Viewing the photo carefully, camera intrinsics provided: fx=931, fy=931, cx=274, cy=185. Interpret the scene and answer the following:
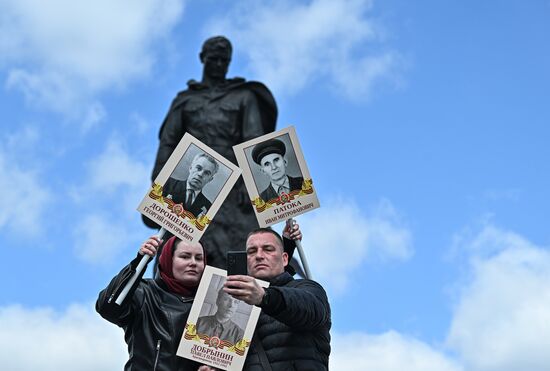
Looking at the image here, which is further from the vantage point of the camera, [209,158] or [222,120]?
[222,120]

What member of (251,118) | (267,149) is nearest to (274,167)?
(267,149)

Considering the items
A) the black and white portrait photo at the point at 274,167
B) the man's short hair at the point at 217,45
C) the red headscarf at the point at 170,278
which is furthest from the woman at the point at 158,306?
the man's short hair at the point at 217,45

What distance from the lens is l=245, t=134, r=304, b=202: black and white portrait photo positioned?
5684 mm

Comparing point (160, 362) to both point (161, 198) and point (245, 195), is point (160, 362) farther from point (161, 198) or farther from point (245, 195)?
point (245, 195)

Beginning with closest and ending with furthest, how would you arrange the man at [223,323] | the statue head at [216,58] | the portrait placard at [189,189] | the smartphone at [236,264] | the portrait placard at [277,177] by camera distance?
the smartphone at [236,264] < the man at [223,323] < the portrait placard at [189,189] < the portrait placard at [277,177] < the statue head at [216,58]

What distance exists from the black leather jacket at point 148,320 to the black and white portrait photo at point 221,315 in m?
0.12

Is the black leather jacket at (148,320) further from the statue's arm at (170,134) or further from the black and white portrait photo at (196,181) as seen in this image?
the statue's arm at (170,134)

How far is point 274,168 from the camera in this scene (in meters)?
5.71

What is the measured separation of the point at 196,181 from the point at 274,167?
0.60m

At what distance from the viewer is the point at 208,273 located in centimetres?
475

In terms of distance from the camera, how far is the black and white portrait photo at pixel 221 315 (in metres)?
4.68

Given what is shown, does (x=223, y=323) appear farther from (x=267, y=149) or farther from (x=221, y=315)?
(x=267, y=149)

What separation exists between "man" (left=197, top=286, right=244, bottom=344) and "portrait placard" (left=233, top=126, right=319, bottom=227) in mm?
957

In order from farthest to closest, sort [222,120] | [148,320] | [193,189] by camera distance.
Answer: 1. [222,120]
2. [193,189]
3. [148,320]
